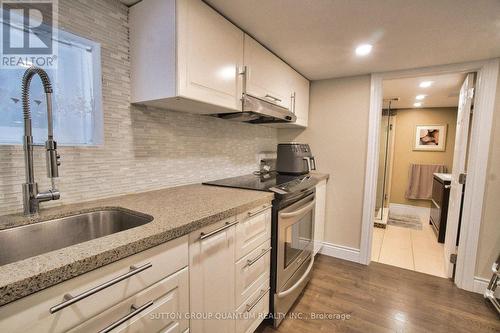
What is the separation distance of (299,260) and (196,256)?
1.12 m

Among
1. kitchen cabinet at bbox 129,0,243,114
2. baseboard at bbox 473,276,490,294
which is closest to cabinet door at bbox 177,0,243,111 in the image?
kitchen cabinet at bbox 129,0,243,114

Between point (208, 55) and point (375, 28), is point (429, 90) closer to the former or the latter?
point (375, 28)

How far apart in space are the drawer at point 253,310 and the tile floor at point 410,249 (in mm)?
1716

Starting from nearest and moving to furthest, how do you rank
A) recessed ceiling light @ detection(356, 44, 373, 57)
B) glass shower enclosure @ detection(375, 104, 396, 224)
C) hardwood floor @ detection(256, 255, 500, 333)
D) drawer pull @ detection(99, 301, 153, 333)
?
1. drawer pull @ detection(99, 301, 153, 333)
2. hardwood floor @ detection(256, 255, 500, 333)
3. recessed ceiling light @ detection(356, 44, 373, 57)
4. glass shower enclosure @ detection(375, 104, 396, 224)

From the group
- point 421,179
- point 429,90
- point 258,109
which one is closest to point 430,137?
→ point 421,179

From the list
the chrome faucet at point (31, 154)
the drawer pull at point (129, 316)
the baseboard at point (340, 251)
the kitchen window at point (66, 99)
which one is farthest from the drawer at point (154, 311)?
the baseboard at point (340, 251)

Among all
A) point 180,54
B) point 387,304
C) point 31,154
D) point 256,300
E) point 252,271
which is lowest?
point 387,304

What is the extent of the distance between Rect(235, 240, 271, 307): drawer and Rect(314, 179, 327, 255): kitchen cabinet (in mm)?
1014

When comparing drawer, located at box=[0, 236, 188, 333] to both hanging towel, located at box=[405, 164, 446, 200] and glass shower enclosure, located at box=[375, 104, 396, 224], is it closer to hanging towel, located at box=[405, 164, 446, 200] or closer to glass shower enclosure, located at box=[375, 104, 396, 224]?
glass shower enclosure, located at box=[375, 104, 396, 224]

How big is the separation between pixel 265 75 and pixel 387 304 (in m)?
2.05

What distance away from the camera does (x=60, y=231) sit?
994 mm

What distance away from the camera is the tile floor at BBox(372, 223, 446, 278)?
97.3 inches

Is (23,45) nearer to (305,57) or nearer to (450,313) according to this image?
(305,57)

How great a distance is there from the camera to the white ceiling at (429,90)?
2537 millimetres
